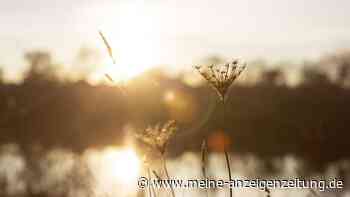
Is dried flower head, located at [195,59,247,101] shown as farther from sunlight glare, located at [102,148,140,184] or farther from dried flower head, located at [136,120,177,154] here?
sunlight glare, located at [102,148,140,184]

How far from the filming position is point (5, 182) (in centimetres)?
928

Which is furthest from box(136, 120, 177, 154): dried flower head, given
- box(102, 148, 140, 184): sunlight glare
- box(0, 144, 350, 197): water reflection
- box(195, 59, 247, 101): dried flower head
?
box(102, 148, 140, 184): sunlight glare

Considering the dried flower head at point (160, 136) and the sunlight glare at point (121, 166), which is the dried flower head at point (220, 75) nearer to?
Result: the dried flower head at point (160, 136)

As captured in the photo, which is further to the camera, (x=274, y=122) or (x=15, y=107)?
(x=274, y=122)

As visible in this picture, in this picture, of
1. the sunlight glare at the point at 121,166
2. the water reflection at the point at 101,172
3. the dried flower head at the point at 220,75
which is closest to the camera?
the dried flower head at the point at 220,75

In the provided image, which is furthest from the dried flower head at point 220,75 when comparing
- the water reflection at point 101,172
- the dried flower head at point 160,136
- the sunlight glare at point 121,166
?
the sunlight glare at point 121,166

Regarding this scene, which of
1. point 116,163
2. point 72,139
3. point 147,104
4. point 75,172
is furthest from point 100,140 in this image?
point 75,172

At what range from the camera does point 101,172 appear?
10016 millimetres

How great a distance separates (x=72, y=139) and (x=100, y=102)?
297cm

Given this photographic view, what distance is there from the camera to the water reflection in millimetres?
7741

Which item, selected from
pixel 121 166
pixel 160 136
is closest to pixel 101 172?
pixel 121 166

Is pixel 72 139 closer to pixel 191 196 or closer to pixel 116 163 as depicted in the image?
pixel 116 163

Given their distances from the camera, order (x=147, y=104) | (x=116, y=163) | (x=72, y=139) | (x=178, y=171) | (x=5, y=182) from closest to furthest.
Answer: (x=5, y=182), (x=178, y=171), (x=116, y=163), (x=72, y=139), (x=147, y=104)

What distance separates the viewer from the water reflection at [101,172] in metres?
7.74
